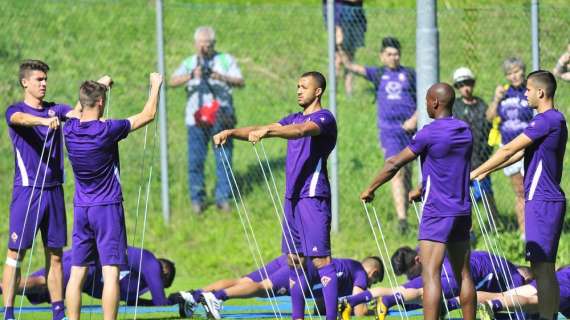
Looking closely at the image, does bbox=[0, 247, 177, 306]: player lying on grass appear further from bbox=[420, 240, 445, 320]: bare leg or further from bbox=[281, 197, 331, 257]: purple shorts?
bbox=[420, 240, 445, 320]: bare leg

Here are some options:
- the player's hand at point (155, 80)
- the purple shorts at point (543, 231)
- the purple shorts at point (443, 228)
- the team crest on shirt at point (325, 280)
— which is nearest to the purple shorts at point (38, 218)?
the player's hand at point (155, 80)

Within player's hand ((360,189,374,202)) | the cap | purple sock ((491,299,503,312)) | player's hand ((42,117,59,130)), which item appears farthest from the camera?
the cap

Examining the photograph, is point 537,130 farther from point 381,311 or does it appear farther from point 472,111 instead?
point 472,111

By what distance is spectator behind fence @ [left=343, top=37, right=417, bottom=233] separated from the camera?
657 inches

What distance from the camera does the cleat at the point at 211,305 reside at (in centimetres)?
1249

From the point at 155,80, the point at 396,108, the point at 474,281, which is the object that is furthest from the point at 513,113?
the point at 155,80

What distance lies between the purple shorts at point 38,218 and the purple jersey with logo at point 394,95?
5.80 m

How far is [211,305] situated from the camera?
41.0 feet

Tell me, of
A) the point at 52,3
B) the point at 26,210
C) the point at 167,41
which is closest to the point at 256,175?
the point at 167,41

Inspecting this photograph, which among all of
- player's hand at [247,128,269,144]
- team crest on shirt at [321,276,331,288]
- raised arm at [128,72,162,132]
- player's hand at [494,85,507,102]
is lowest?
team crest on shirt at [321,276,331,288]

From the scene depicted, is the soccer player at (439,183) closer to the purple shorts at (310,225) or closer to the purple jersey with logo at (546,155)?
the purple jersey with logo at (546,155)

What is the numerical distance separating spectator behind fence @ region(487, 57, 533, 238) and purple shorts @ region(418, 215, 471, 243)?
5517 mm

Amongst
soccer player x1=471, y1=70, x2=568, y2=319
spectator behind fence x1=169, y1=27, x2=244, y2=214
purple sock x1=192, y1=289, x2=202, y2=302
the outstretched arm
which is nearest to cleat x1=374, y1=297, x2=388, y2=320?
soccer player x1=471, y1=70, x2=568, y2=319

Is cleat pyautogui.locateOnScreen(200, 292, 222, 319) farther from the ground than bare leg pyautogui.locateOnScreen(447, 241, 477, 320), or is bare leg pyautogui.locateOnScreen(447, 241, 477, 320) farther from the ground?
bare leg pyautogui.locateOnScreen(447, 241, 477, 320)
